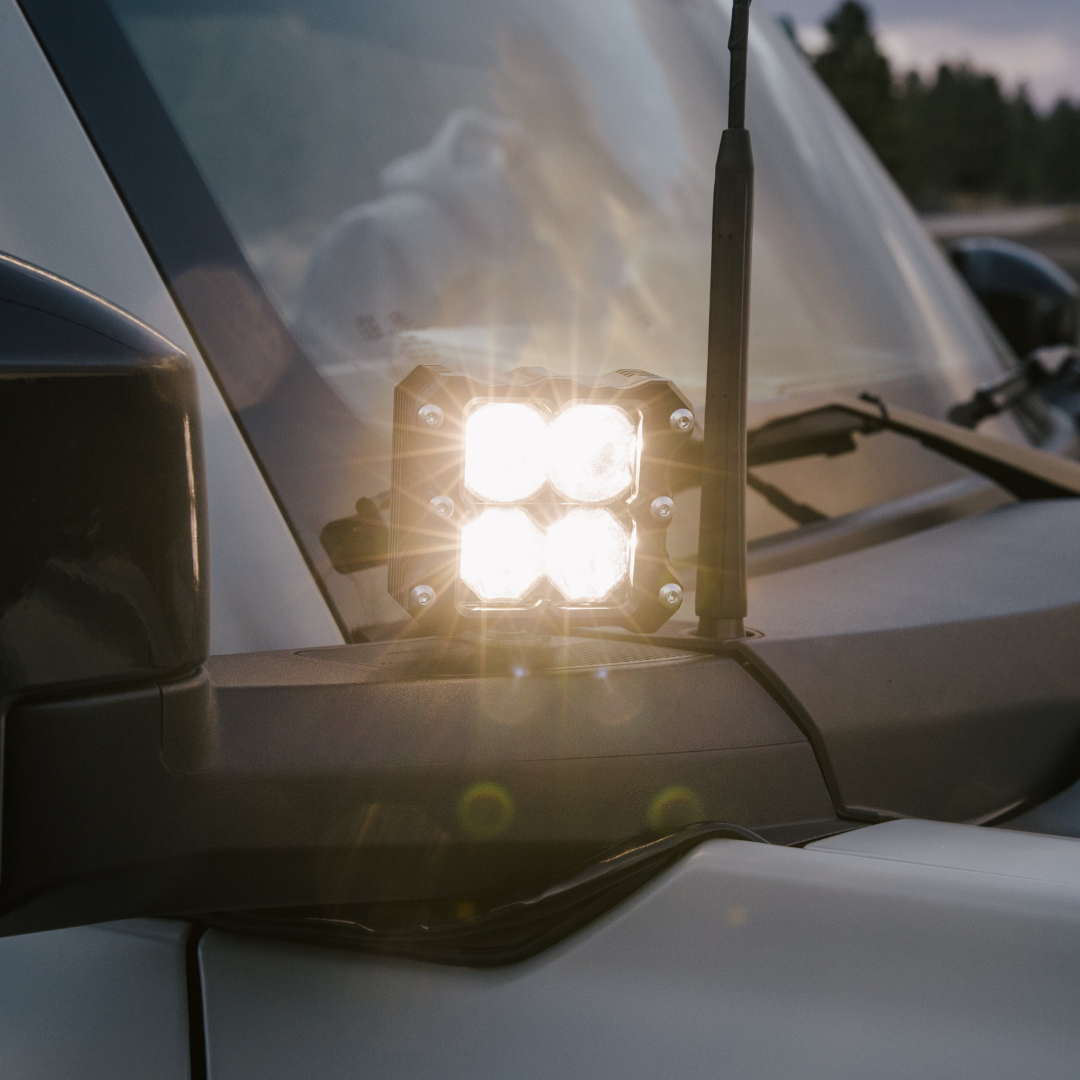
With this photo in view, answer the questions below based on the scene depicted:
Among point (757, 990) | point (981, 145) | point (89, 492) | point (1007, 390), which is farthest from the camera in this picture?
point (981, 145)

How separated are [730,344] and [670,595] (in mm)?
226

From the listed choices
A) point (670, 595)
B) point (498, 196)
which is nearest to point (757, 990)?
point (670, 595)

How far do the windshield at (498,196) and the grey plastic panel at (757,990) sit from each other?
386 millimetres

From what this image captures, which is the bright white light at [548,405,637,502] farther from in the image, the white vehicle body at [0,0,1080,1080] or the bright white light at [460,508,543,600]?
the white vehicle body at [0,0,1080,1080]

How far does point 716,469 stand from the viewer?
3.80 ft

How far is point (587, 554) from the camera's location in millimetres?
1120

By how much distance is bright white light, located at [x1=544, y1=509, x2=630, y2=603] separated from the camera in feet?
3.64

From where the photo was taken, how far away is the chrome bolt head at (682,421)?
1.11 metres

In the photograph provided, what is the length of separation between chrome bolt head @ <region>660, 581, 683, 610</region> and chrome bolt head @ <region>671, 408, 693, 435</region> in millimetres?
135

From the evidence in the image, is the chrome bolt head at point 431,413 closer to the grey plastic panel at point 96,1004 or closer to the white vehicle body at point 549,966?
the white vehicle body at point 549,966

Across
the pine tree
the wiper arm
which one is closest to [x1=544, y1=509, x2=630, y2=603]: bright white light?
the wiper arm

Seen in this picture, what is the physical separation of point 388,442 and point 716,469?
400 mm

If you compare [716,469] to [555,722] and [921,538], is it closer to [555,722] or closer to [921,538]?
[555,722]

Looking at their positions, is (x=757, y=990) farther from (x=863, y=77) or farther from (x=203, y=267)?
(x=863, y=77)
